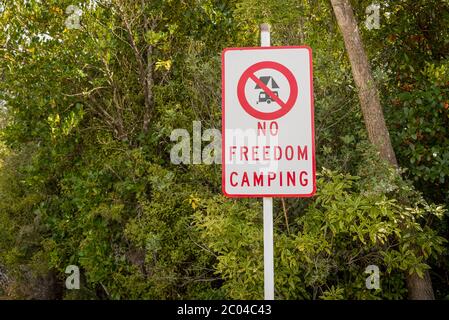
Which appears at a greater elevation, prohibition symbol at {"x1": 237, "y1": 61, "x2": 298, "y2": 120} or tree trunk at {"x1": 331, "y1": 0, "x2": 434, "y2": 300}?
tree trunk at {"x1": 331, "y1": 0, "x2": 434, "y2": 300}

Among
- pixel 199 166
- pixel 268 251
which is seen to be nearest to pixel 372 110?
pixel 199 166

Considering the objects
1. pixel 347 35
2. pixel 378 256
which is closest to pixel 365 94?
pixel 347 35

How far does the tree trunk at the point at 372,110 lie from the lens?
5.67 metres

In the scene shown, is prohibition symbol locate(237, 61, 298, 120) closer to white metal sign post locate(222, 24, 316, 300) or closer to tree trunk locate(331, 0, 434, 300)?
white metal sign post locate(222, 24, 316, 300)

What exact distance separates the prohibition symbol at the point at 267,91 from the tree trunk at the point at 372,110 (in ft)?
10.0

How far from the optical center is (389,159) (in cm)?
569

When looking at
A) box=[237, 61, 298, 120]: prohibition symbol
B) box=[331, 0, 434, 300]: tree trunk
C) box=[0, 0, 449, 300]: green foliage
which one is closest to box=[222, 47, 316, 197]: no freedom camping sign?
box=[237, 61, 298, 120]: prohibition symbol

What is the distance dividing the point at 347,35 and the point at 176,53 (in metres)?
2.64

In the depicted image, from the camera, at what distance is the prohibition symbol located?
9.39ft

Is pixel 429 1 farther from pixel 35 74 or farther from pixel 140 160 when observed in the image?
pixel 35 74

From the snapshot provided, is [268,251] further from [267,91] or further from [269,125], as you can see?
[267,91]

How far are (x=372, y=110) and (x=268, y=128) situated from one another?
3.26m

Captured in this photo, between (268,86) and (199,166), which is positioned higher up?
(199,166)

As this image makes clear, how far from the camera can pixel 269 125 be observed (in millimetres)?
2855
